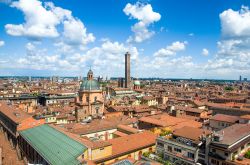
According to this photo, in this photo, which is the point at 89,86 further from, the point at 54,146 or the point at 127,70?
the point at 127,70

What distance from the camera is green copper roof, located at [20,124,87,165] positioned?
31016 mm

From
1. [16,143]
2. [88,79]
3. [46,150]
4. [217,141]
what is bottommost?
[16,143]

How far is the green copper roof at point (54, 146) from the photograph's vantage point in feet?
102

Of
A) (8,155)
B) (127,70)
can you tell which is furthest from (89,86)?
(127,70)

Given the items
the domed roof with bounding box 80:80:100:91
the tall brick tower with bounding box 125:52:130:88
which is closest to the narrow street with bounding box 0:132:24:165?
the domed roof with bounding box 80:80:100:91

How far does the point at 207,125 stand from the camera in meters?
51.2

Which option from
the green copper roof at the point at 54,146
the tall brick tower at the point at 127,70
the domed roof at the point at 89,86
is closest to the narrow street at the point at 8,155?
the green copper roof at the point at 54,146

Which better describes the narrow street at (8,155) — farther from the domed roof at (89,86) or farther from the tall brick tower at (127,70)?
the tall brick tower at (127,70)

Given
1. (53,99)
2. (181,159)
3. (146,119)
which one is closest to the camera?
(181,159)

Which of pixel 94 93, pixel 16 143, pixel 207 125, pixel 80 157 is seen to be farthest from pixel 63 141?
pixel 94 93

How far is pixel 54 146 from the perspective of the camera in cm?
3512

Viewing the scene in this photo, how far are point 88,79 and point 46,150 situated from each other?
4173cm

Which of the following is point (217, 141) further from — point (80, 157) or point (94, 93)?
point (94, 93)

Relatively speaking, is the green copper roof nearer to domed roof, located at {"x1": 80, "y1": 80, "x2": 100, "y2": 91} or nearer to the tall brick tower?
domed roof, located at {"x1": 80, "y1": 80, "x2": 100, "y2": 91}
